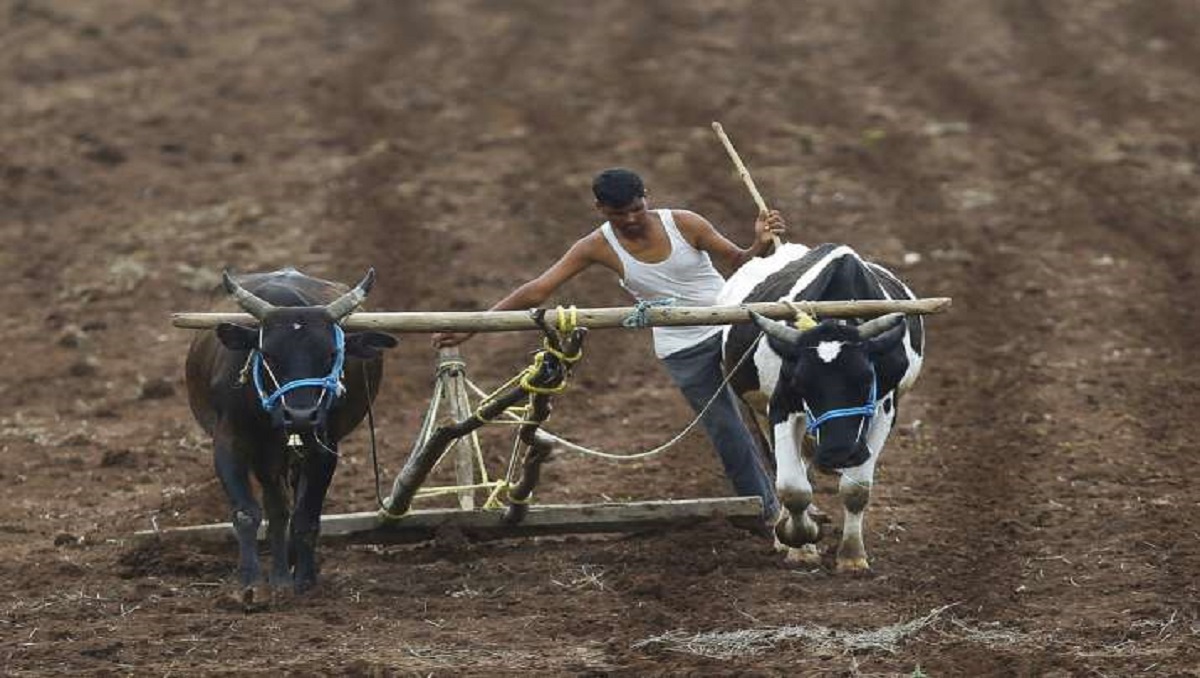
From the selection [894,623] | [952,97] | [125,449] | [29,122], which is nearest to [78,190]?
[29,122]

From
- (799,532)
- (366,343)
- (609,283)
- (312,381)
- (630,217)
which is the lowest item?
(609,283)

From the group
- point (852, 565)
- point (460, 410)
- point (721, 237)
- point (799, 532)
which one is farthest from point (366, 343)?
point (852, 565)

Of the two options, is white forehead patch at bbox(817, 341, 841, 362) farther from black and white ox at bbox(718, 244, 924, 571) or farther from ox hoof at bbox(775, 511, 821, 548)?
ox hoof at bbox(775, 511, 821, 548)

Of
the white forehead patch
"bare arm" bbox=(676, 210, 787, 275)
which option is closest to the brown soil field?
the white forehead patch

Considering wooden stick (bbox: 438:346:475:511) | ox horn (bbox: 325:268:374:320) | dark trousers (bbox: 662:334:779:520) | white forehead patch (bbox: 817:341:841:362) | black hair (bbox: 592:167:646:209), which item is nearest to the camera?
white forehead patch (bbox: 817:341:841:362)

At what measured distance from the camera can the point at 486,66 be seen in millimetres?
23984

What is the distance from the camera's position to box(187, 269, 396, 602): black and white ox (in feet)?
30.1

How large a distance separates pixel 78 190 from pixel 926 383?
32.1ft

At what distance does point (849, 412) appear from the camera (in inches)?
358

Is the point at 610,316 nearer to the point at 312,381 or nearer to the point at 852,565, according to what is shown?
the point at 312,381

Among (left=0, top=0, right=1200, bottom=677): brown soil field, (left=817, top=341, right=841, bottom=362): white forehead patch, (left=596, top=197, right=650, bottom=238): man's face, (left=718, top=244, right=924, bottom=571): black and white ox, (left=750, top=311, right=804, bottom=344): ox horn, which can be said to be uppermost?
(left=596, top=197, right=650, bottom=238): man's face

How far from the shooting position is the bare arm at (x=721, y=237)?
1027 centimetres

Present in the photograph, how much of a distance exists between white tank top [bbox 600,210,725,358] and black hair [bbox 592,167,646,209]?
0.77 feet

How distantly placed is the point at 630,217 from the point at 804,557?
1.94 meters
